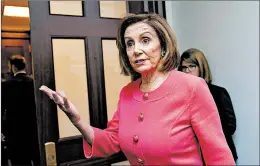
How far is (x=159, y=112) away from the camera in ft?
3.33

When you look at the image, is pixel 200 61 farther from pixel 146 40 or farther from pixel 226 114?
pixel 146 40

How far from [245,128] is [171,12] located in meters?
0.96

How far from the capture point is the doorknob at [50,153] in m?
1.36

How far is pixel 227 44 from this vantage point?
1.81 meters

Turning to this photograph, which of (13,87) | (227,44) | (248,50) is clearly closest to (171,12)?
(227,44)

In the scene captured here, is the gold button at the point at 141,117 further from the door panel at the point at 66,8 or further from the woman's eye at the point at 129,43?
the door panel at the point at 66,8

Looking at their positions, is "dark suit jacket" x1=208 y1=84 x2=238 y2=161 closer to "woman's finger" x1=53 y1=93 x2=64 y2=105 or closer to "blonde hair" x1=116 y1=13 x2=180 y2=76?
"blonde hair" x1=116 y1=13 x2=180 y2=76

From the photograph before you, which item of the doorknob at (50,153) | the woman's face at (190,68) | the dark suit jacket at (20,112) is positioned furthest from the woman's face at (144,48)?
the dark suit jacket at (20,112)

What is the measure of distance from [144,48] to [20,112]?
2.13 metres

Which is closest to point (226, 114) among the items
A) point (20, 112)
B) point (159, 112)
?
point (159, 112)

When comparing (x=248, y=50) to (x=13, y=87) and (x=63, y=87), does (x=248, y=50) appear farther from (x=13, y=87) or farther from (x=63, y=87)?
(x=13, y=87)

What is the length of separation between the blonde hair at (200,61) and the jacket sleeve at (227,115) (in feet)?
0.53

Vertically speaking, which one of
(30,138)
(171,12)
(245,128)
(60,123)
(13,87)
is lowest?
(30,138)

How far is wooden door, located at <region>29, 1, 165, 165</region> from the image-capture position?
1.37m
